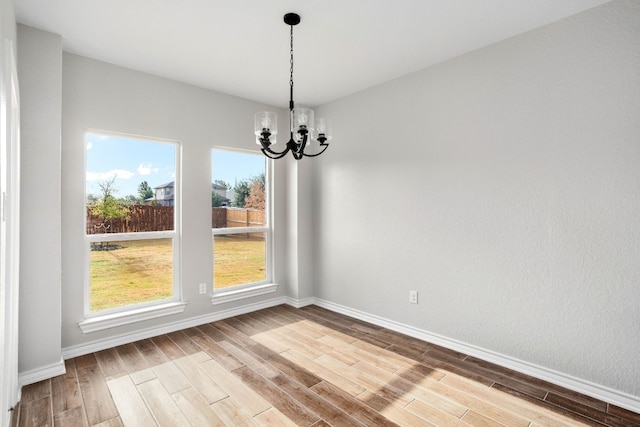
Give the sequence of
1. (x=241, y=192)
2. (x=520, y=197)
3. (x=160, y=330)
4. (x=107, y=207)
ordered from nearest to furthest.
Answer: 1. (x=520, y=197)
2. (x=107, y=207)
3. (x=160, y=330)
4. (x=241, y=192)

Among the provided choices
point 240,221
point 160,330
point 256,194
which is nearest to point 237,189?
point 256,194

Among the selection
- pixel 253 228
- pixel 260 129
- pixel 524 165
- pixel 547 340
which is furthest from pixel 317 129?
pixel 547 340

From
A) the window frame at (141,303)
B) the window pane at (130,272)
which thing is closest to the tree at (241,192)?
the window frame at (141,303)

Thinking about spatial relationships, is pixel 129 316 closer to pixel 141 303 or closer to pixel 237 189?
pixel 141 303

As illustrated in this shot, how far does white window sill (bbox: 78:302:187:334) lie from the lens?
9.87ft

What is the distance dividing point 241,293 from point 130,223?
1.46 m

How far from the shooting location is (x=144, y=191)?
344 centimetres

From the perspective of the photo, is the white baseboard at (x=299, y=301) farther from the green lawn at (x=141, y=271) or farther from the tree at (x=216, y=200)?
the tree at (x=216, y=200)

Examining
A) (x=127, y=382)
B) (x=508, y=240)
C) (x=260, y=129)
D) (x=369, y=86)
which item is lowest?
(x=127, y=382)

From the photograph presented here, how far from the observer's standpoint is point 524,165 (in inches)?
104

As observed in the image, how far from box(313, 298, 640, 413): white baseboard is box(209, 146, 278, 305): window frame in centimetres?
134

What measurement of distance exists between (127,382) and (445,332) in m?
2.68

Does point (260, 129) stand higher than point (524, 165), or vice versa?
point (260, 129)

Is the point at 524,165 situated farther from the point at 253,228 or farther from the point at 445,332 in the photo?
the point at 253,228
